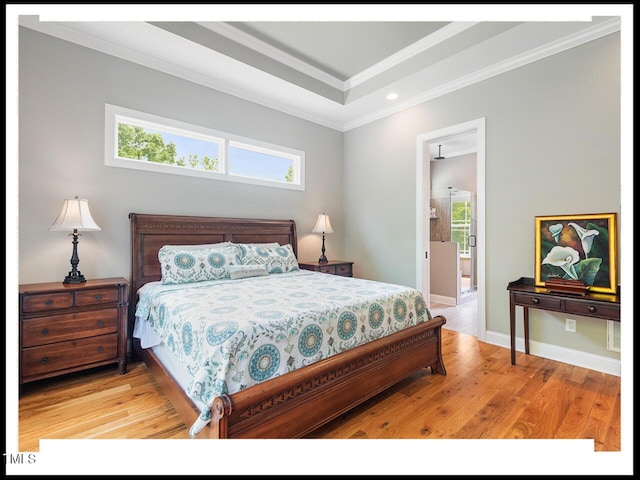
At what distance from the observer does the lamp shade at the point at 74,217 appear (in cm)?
233

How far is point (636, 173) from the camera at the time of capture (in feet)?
3.34

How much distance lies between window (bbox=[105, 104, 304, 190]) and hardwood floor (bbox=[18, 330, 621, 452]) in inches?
78.5

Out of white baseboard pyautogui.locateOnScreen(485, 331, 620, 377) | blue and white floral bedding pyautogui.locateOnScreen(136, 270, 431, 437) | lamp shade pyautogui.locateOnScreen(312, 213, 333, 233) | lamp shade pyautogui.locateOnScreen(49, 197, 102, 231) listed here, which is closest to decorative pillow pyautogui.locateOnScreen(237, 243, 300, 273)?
blue and white floral bedding pyautogui.locateOnScreen(136, 270, 431, 437)

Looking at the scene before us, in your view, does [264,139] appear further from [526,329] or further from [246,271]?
[526,329]

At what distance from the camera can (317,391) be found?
161 cm

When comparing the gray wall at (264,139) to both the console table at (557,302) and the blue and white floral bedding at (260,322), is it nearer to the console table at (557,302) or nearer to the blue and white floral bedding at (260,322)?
the console table at (557,302)

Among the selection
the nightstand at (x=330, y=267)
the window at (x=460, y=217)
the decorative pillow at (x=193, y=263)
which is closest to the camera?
the decorative pillow at (x=193, y=263)

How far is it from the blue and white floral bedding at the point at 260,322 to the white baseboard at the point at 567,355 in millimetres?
1258

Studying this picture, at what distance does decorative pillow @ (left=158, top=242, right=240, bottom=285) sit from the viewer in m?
2.65

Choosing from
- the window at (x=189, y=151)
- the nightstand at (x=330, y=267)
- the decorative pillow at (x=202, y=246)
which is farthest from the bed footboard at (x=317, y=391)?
the window at (x=189, y=151)

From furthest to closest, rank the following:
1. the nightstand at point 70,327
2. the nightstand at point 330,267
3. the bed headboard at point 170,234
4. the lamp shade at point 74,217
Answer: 1. the nightstand at point 330,267
2. the bed headboard at point 170,234
3. the lamp shade at point 74,217
4. the nightstand at point 70,327

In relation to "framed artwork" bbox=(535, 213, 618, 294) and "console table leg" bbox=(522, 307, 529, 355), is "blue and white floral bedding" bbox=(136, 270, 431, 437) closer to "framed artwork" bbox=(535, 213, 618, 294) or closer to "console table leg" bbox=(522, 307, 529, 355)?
"console table leg" bbox=(522, 307, 529, 355)

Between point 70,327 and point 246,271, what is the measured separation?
1384 millimetres

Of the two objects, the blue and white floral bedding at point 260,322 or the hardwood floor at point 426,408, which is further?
the hardwood floor at point 426,408
